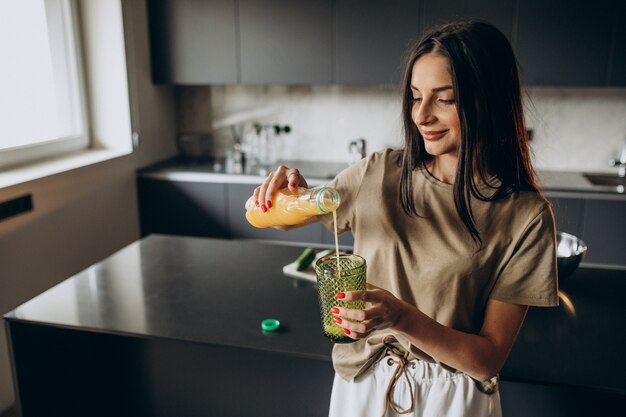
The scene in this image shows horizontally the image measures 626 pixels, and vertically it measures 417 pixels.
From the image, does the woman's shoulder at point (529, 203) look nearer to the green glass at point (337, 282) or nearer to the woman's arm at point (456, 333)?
the woman's arm at point (456, 333)

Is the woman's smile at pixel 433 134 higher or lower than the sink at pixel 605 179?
higher

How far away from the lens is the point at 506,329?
3.24ft

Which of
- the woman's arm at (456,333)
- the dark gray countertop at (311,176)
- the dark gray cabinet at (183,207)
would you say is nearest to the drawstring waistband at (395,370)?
the woman's arm at (456,333)

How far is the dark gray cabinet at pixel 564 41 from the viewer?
9.25ft

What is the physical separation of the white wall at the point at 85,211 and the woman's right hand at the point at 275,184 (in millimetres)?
1673

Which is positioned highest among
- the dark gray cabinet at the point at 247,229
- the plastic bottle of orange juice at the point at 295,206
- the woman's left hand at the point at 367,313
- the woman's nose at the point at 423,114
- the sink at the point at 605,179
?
the woman's nose at the point at 423,114

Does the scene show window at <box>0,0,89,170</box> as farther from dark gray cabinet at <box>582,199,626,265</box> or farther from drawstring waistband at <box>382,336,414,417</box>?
dark gray cabinet at <box>582,199,626,265</box>

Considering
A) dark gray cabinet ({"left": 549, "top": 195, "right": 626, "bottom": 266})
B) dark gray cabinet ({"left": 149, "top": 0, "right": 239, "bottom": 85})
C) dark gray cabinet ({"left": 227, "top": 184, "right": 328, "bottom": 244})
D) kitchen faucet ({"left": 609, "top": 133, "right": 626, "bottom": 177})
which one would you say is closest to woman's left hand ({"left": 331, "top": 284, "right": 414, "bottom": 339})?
dark gray cabinet ({"left": 549, "top": 195, "right": 626, "bottom": 266})

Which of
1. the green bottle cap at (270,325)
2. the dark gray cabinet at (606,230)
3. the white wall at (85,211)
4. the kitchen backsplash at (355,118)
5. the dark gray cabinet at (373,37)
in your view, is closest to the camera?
the green bottle cap at (270,325)

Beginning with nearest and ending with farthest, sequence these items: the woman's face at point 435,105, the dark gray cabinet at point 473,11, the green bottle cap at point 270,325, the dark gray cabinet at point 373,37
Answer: the woman's face at point 435,105, the green bottle cap at point 270,325, the dark gray cabinet at point 473,11, the dark gray cabinet at point 373,37

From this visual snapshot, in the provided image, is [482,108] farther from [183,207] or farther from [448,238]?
[183,207]

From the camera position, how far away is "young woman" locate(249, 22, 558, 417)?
36.8 inches

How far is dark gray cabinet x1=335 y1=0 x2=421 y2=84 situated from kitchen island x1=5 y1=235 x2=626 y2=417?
165cm

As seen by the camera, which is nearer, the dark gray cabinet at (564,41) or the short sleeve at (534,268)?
the short sleeve at (534,268)
